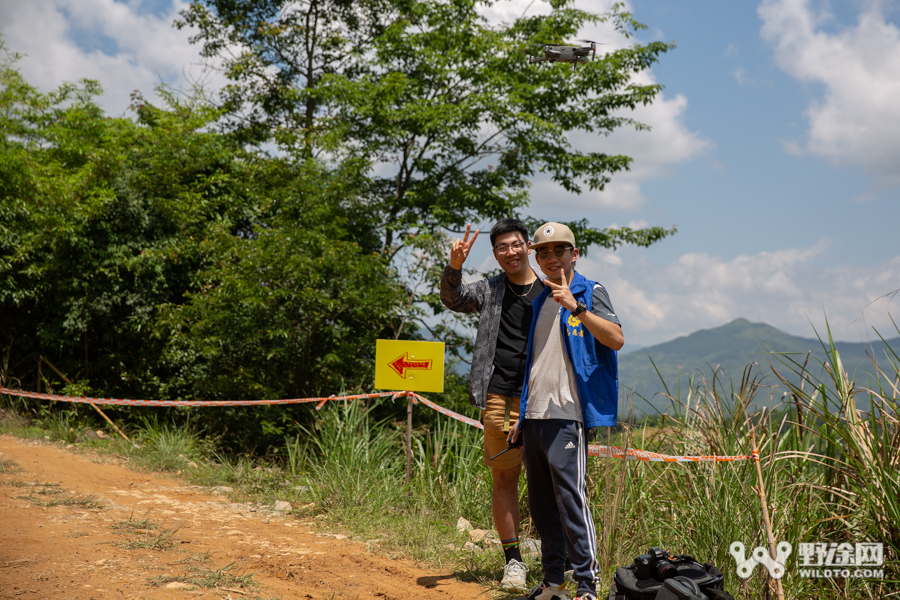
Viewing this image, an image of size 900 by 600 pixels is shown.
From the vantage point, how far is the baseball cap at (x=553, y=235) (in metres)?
3.11

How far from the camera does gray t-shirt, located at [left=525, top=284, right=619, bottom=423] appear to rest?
10.1 feet

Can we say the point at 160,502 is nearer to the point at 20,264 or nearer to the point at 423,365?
the point at 423,365

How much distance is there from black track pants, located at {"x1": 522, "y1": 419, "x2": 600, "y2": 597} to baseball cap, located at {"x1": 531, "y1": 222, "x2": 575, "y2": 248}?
867 millimetres

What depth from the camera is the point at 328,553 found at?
13.6ft

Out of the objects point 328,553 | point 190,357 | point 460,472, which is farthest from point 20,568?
point 190,357

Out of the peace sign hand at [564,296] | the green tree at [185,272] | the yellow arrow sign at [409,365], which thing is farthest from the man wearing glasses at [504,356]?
the green tree at [185,272]

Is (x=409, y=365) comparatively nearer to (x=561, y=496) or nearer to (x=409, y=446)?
(x=409, y=446)

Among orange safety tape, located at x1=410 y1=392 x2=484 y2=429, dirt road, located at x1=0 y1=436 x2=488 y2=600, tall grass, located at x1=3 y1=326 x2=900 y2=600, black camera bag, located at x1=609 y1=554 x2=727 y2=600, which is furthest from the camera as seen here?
orange safety tape, located at x1=410 y1=392 x2=484 y2=429

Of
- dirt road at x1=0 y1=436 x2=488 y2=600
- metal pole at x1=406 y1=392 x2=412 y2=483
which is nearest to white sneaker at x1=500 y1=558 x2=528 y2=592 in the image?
dirt road at x1=0 y1=436 x2=488 y2=600

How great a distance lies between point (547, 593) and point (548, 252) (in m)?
1.66

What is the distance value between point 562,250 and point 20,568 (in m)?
3.22

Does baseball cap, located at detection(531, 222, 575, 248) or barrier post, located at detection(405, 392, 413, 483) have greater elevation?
baseball cap, located at detection(531, 222, 575, 248)
